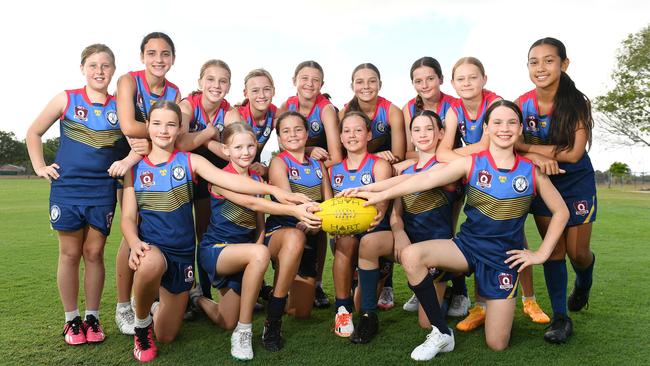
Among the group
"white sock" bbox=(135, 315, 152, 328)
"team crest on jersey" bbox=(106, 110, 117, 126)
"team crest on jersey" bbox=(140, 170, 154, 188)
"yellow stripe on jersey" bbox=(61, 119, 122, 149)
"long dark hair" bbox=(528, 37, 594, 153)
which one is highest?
"long dark hair" bbox=(528, 37, 594, 153)

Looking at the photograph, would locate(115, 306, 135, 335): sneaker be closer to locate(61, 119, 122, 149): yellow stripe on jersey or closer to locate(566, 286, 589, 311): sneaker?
locate(61, 119, 122, 149): yellow stripe on jersey

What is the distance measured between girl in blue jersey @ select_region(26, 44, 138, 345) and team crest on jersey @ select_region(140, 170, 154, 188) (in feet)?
0.47

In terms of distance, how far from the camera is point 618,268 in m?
6.20

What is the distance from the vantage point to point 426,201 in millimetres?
→ 3992

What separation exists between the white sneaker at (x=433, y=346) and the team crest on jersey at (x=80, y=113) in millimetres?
2968

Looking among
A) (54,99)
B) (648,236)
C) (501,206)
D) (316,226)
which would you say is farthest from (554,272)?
(648,236)

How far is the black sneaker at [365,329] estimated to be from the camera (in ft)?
11.9

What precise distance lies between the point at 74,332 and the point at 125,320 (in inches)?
14.3

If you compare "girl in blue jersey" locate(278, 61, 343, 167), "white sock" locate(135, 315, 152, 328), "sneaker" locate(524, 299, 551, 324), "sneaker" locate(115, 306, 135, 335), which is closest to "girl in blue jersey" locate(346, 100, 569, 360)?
"sneaker" locate(524, 299, 551, 324)

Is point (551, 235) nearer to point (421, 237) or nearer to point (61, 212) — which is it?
point (421, 237)

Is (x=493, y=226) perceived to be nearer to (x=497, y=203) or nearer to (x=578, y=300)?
(x=497, y=203)

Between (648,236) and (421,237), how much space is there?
24.0 feet

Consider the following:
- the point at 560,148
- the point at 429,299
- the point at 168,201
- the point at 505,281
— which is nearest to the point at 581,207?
the point at 560,148

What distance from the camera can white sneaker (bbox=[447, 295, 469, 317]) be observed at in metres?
4.37
